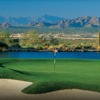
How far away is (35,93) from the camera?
47.2 feet

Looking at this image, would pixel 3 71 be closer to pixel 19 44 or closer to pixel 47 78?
pixel 47 78

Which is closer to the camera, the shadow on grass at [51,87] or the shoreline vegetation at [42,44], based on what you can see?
the shadow on grass at [51,87]

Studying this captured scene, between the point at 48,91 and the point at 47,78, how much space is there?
8.91 feet

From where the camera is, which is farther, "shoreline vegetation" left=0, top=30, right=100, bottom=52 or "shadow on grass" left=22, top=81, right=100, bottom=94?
"shoreline vegetation" left=0, top=30, right=100, bottom=52

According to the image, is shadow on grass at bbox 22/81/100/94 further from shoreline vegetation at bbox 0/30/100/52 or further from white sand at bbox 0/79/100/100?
shoreline vegetation at bbox 0/30/100/52

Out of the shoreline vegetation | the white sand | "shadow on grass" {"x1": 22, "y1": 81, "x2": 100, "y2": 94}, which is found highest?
"shadow on grass" {"x1": 22, "y1": 81, "x2": 100, "y2": 94}

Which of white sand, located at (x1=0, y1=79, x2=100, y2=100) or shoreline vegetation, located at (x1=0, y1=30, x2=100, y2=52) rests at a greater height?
white sand, located at (x1=0, y1=79, x2=100, y2=100)

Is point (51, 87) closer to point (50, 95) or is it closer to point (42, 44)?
point (50, 95)

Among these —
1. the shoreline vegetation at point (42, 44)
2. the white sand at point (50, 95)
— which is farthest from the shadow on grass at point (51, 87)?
the shoreline vegetation at point (42, 44)

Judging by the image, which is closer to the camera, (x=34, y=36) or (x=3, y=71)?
(x=3, y=71)

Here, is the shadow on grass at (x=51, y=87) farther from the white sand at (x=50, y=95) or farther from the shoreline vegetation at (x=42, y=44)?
the shoreline vegetation at (x=42, y=44)

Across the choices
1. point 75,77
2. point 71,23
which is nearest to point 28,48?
point 75,77

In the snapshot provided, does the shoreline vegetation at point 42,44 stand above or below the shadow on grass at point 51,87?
below

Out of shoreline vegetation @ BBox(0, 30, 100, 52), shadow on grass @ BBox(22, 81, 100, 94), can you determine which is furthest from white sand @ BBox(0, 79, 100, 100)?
shoreline vegetation @ BBox(0, 30, 100, 52)
